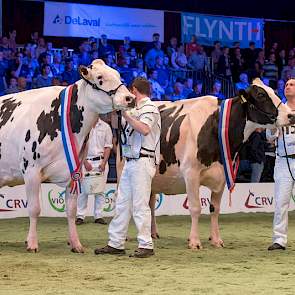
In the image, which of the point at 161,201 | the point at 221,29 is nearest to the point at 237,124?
the point at 161,201

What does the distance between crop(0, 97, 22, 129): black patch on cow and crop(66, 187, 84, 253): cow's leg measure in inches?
48.2

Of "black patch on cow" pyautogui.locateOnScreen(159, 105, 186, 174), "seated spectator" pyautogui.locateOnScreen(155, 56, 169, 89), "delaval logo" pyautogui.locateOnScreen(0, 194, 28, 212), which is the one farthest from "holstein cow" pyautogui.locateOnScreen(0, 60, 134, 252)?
"seated spectator" pyautogui.locateOnScreen(155, 56, 169, 89)

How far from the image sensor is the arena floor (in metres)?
6.65

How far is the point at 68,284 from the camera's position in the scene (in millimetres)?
6848

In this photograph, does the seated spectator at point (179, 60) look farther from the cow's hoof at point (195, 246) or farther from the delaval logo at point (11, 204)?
the cow's hoof at point (195, 246)

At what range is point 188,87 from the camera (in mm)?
20250

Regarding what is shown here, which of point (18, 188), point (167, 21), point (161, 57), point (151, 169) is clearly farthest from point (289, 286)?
point (167, 21)

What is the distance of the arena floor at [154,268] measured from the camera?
21.8ft

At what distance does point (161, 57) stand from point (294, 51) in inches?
234

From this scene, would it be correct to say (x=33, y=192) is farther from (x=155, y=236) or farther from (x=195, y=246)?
(x=155, y=236)

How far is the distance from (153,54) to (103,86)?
1251cm

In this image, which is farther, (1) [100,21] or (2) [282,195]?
(1) [100,21]

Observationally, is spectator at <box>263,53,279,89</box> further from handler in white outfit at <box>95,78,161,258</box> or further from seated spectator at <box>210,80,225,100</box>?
handler in white outfit at <box>95,78,161,258</box>

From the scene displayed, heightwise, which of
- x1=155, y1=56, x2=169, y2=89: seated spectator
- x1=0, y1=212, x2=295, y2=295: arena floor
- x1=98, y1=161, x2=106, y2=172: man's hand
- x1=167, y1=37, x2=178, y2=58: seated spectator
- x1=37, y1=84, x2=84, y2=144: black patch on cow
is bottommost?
x1=0, y1=212, x2=295, y2=295: arena floor
